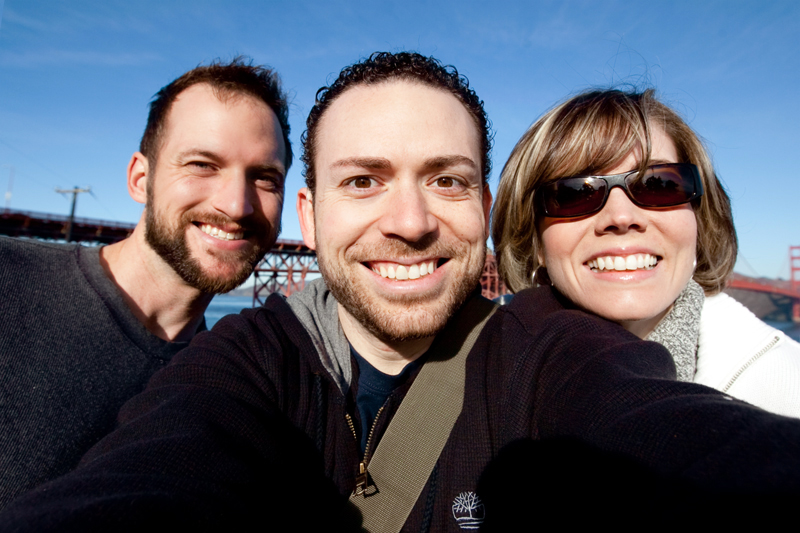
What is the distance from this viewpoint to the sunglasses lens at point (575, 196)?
182cm

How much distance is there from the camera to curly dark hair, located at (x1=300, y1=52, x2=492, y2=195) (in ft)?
6.32

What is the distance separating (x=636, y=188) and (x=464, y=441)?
1.37 meters

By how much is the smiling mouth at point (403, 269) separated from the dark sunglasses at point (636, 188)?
714 mm

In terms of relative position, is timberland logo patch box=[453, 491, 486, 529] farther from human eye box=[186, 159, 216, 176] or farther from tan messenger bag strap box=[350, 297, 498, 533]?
human eye box=[186, 159, 216, 176]

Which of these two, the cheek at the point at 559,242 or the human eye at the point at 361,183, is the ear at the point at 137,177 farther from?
the cheek at the point at 559,242

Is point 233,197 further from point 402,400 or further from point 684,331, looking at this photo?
point 684,331

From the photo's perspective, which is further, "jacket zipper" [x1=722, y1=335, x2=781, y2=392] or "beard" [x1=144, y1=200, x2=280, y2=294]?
"beard" [x1=144, y1=200, x2=280, y2=294]

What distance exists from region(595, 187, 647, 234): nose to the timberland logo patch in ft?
4.25

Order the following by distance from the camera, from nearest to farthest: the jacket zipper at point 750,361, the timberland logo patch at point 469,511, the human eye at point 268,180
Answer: the timberland logo patch at point 469,511, the jacket zipper at point 750,361, the human eye at point 268,180

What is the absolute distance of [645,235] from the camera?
1.80 meters

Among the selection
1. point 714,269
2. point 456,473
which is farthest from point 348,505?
point 714,269

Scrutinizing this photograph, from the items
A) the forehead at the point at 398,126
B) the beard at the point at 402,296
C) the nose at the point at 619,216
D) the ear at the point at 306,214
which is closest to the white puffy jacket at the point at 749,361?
the nose at the point at 619,216

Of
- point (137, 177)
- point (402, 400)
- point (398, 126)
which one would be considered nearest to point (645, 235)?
point (398, 126)

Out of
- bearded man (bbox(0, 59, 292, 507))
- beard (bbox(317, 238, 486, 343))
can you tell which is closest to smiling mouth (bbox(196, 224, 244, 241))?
bearded man (bbox(0, 59, 292, 507))
